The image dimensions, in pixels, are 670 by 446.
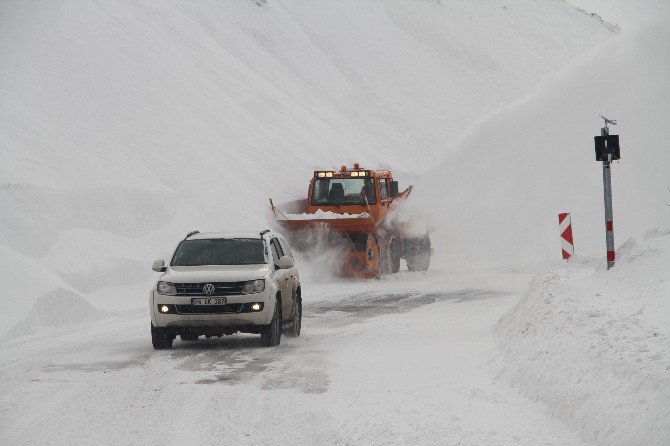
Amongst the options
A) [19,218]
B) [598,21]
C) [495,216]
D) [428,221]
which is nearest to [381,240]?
[428,221]

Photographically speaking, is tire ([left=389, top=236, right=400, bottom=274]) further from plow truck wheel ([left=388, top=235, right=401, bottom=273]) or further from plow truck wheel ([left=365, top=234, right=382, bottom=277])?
plow truck wheel ([left=365, top=234, right=382, bottom=277])

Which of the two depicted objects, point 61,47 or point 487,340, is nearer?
point 487,340

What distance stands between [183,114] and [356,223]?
43.1 feet

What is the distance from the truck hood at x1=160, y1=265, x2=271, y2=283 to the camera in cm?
1225

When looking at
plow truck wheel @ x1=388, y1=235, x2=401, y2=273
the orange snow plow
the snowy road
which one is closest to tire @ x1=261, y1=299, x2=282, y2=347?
the snowy road

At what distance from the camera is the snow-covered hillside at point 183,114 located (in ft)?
70.5

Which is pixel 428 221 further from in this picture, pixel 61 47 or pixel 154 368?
pixel 154 368

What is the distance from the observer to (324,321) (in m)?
15.6

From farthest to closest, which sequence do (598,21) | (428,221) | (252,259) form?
1. (598,21)
2. (428,221)
3. (252,259)

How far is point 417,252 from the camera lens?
2711cm

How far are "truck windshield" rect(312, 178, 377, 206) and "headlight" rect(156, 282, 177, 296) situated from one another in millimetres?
12547

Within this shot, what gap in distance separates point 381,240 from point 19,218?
8662 mm

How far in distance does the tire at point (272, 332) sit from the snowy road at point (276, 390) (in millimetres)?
150

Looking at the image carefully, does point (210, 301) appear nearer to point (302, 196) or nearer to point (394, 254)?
Result: point (394, 254)
